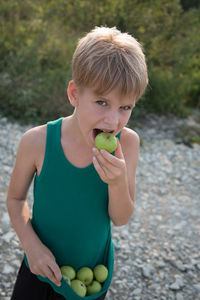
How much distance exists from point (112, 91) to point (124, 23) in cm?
610

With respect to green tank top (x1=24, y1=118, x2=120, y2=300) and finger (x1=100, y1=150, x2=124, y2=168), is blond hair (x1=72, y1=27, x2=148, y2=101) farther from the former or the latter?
green tank top (x1=24, y1=118, x2=120, y2=300)

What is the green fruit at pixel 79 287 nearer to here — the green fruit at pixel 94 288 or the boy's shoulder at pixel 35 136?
the green fruit at pixel 94 288

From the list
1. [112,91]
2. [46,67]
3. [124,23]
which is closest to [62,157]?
[112,91]

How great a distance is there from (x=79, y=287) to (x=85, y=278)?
0.35 feet

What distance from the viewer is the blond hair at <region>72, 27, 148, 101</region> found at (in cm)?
162

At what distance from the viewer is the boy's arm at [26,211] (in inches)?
A: 68.9

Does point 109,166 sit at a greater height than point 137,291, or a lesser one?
greater

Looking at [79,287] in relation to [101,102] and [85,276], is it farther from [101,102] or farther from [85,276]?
[101,102]

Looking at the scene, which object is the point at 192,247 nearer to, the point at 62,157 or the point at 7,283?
the point at 7,283

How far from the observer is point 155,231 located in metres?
4.08

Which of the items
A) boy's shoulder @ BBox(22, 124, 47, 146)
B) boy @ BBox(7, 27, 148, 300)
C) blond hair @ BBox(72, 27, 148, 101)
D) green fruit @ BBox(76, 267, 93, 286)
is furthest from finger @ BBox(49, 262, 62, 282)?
blond hair @ BBox(72, 27, 148, 101)

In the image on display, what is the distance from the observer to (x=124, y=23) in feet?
23.7

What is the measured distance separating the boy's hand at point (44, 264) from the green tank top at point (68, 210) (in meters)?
0.07

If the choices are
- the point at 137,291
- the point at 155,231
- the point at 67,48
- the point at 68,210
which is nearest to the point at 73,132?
the point at 68,210
